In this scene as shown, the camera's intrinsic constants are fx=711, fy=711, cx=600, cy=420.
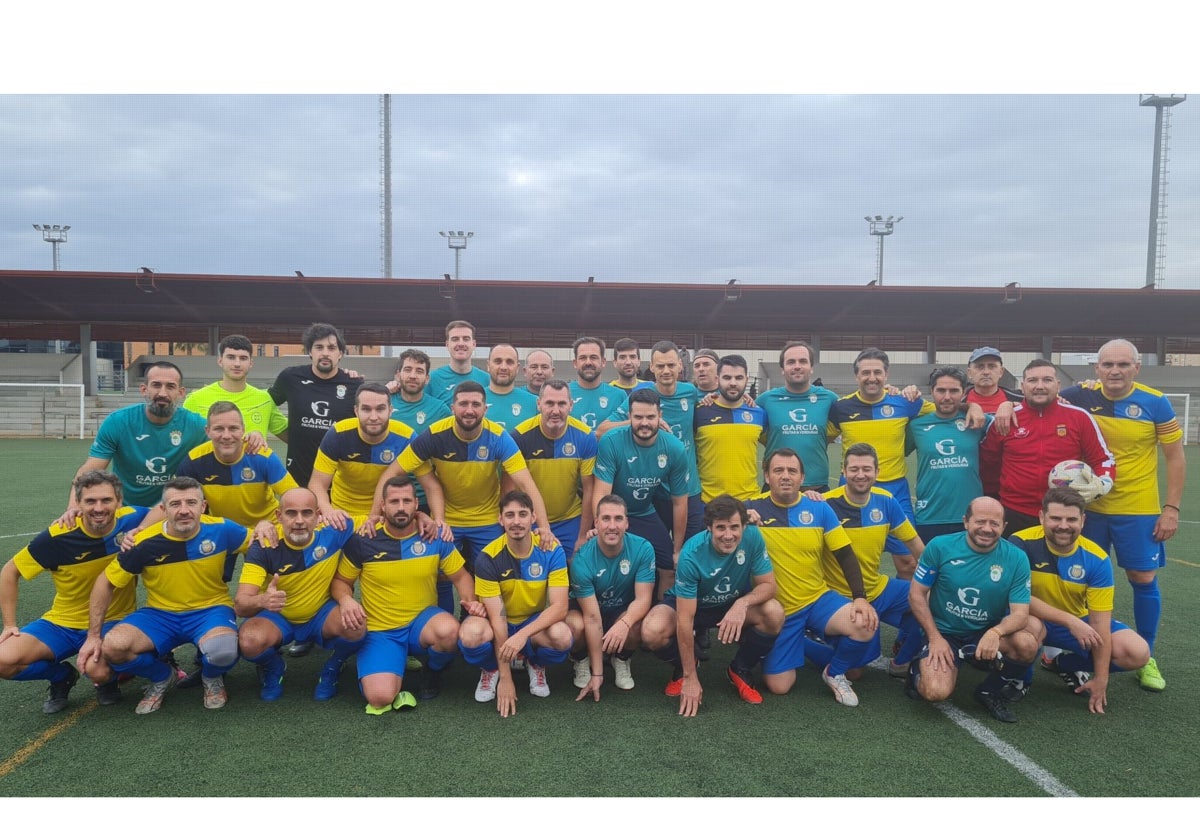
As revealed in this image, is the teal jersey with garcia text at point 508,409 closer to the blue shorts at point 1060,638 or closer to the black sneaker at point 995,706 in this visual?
the black sneaker at point 995,706

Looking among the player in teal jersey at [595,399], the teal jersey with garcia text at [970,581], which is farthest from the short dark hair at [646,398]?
the teal jersey with garcia text at [970,581]

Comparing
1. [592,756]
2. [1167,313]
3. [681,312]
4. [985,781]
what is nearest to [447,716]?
[592,756]

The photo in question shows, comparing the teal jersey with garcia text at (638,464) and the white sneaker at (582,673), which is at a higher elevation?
the teal jersey with garcia text at (638,464)

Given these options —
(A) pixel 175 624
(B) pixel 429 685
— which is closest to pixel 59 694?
(A) pixel 175 624

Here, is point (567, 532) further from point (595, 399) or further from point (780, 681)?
point (780, 681)

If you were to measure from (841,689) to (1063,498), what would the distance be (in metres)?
1.58

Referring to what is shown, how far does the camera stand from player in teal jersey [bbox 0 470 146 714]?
3.65 metres

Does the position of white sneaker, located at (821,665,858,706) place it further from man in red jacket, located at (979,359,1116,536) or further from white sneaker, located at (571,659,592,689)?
man in red jacket, located at (979,359,1116,536)

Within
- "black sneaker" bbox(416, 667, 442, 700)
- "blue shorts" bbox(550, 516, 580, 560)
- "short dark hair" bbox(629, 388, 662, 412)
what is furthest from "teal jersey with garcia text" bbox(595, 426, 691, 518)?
"black sneaker" bbox(416, 667, 442, 700)

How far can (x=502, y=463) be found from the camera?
445 centimetres

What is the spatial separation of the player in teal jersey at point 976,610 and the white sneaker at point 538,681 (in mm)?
2005

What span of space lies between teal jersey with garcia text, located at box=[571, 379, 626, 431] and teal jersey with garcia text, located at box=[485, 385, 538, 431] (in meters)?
0.41

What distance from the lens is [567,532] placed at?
474 cm

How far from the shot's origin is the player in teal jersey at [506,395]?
5055 mm
